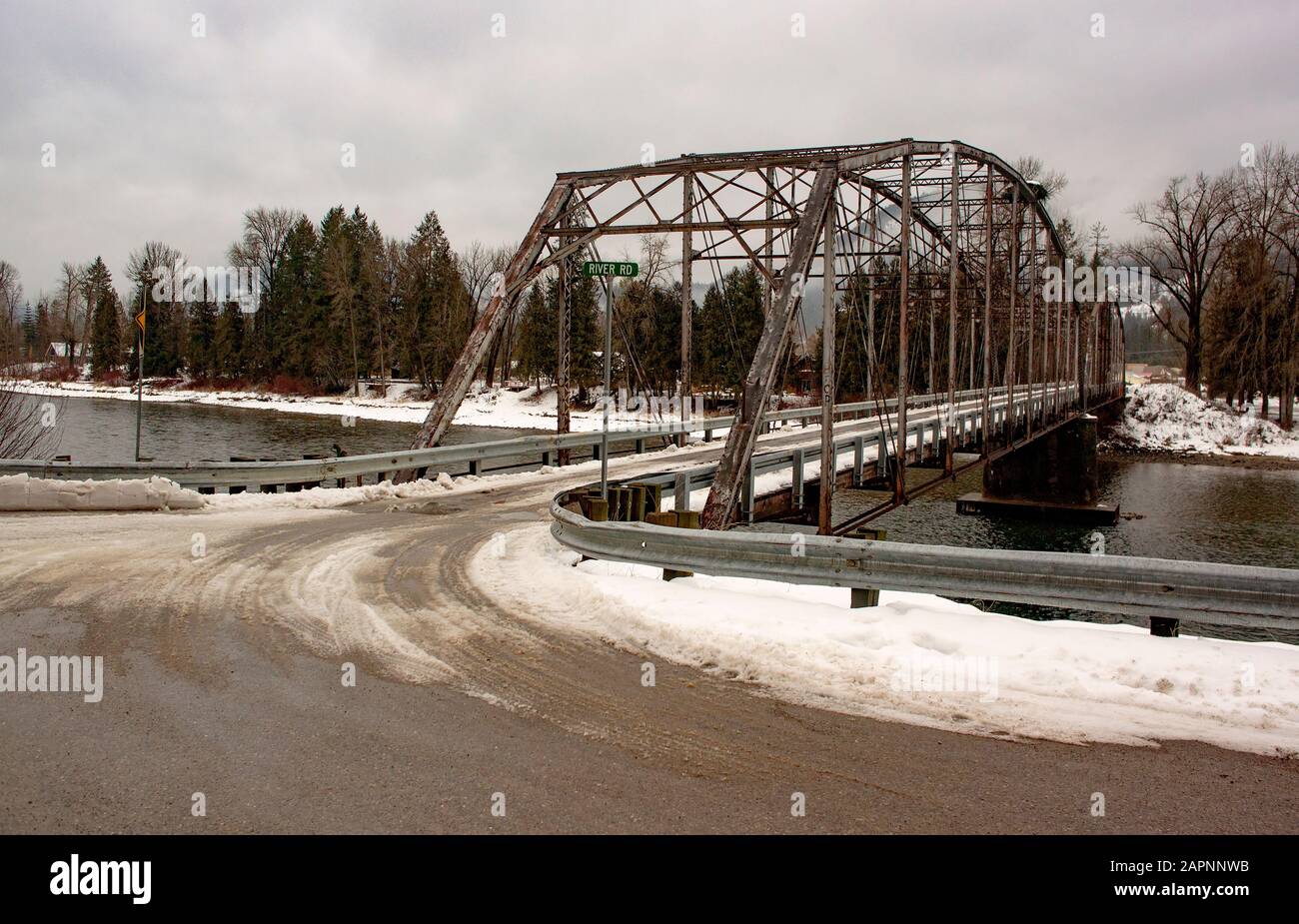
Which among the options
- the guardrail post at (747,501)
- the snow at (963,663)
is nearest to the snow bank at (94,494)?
the snow at (963,663)

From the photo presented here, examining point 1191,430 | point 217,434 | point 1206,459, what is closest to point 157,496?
point 217,434

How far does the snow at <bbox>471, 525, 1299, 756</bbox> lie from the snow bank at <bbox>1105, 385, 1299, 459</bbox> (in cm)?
5504

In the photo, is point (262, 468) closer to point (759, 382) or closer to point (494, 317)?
point (494, 317)

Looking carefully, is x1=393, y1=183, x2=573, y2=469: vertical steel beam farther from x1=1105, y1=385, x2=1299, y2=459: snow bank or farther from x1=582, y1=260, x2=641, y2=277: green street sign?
x1=1105, y1=385, x2=1299, y2=459: snow bank

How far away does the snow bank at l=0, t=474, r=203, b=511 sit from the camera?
11.8 m

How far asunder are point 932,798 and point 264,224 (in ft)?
339

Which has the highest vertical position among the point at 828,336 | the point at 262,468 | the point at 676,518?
the point at 828,336

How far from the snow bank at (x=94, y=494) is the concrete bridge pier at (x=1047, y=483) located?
2673 cm

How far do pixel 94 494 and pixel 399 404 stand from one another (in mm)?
60923

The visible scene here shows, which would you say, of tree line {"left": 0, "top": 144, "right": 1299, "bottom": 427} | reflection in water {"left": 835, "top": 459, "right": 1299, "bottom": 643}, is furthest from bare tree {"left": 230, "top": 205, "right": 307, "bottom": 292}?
reflection in water {"left": 835, "top": 459, "right": 1299, "bottom": 643}

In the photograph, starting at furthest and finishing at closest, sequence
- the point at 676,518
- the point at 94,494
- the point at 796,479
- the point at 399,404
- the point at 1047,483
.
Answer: the point at 399,404
the point at 1047,483
the point at 796,479
the point at 94,494
the point at 676,518

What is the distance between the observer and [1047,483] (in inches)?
1305
